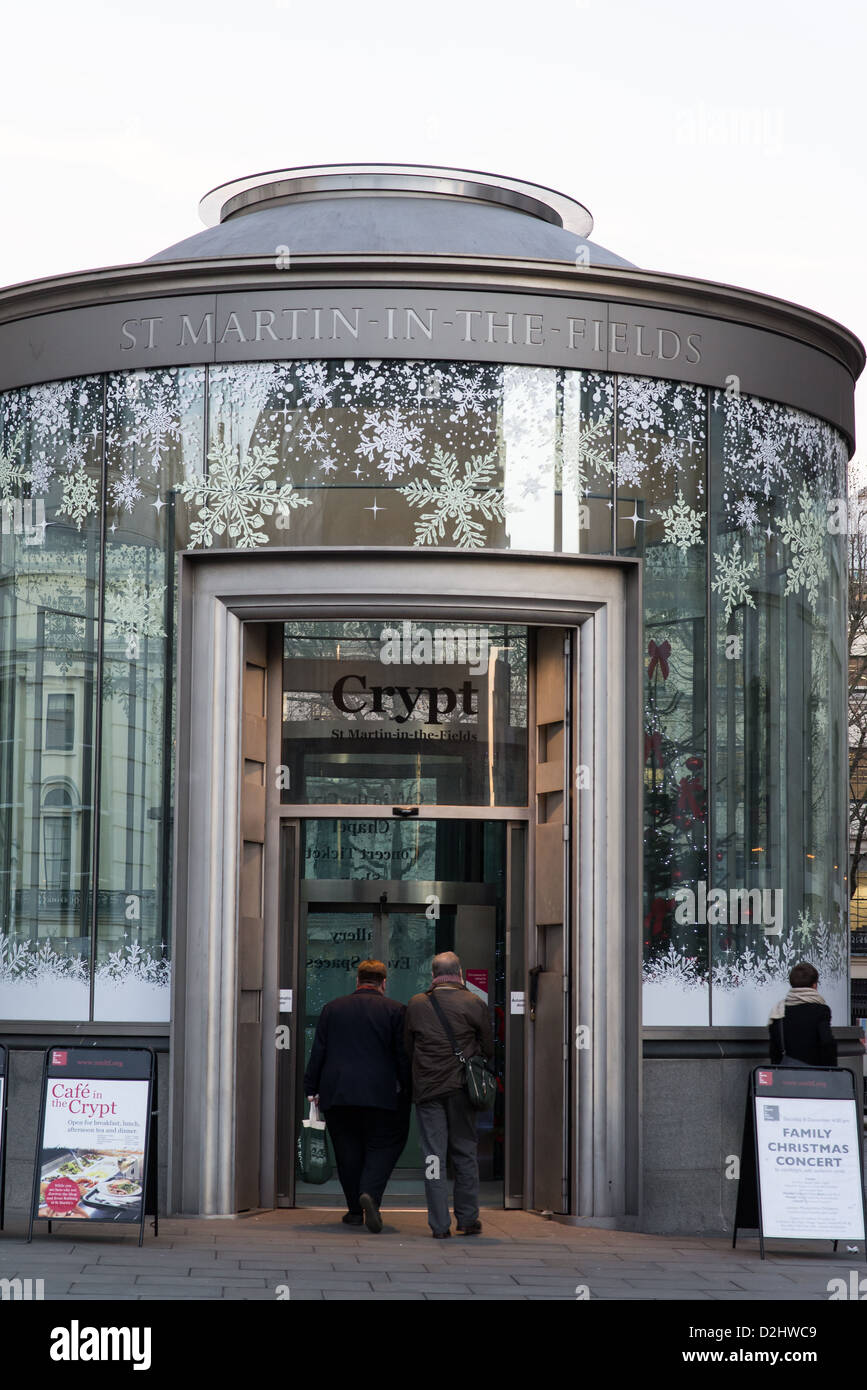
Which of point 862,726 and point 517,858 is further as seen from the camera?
point 862,726

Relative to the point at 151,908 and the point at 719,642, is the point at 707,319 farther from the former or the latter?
the point at 151,908

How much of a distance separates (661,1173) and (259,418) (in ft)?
17.8

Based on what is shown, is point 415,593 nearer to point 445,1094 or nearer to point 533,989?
point 533,989

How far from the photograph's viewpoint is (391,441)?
1144 centimetres

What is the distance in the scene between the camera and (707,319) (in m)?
11.8

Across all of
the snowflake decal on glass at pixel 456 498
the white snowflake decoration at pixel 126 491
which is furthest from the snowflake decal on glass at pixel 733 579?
the white snowflake decoration at pixel 126 491

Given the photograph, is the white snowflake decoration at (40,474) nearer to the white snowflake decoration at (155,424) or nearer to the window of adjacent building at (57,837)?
the white snowflake decoration at (155,424)

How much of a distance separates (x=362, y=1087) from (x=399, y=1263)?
5.22 ft

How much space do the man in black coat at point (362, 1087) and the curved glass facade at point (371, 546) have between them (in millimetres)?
1154

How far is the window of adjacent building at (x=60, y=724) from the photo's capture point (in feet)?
38.5

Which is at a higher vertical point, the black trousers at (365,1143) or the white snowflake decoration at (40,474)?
the white snowflake decoration at (40,474)

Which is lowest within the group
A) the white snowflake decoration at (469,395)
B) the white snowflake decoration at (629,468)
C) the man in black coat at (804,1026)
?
the man in black coat at (804,1026)

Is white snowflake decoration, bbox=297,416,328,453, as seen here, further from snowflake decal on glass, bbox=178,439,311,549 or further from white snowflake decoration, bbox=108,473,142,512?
white snowflake decoration, bbox=108,473,142,512
